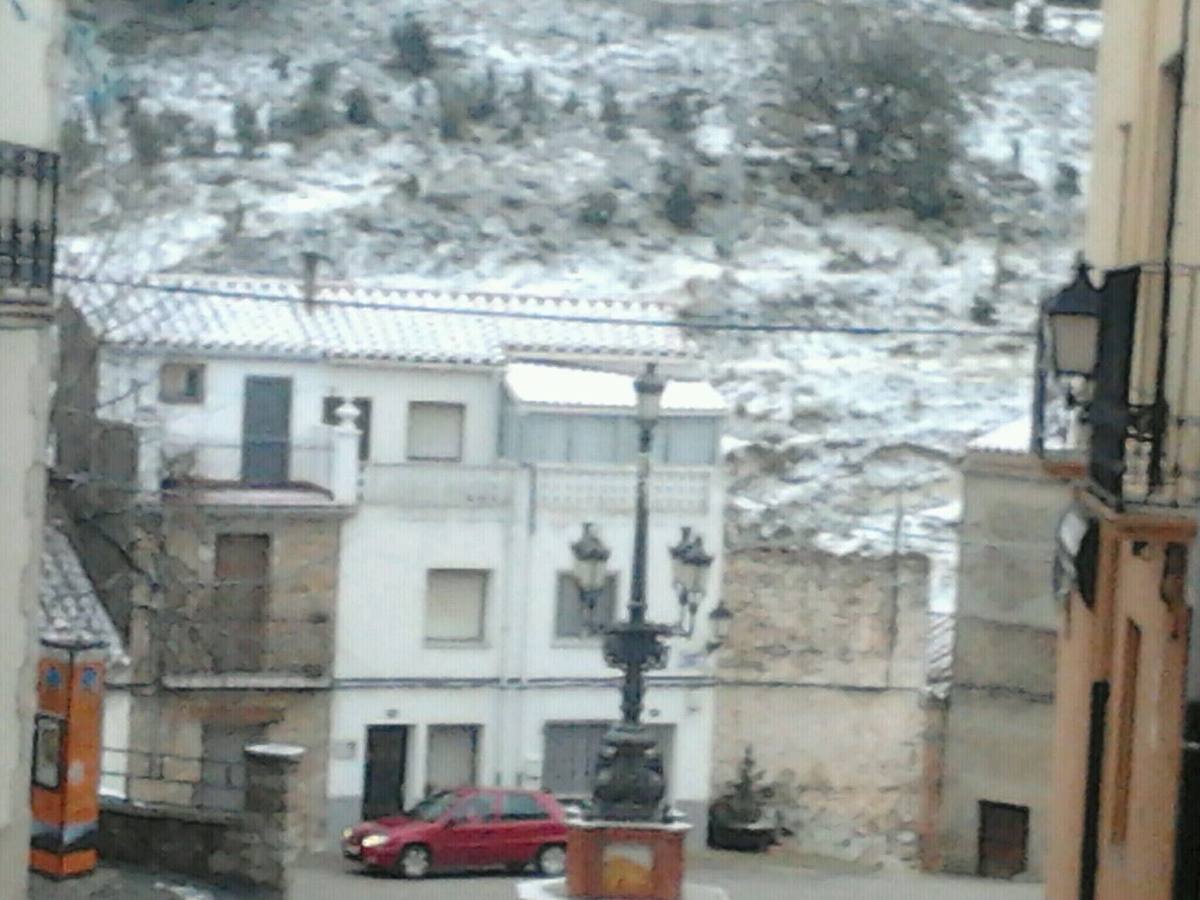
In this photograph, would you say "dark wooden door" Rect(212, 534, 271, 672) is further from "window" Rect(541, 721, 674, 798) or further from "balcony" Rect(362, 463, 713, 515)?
"window" Rect(541, 721, 674, 798)

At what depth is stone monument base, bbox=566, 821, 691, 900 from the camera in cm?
1505

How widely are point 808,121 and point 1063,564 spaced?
38.9 m

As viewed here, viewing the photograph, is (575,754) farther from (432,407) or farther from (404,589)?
(432,407)

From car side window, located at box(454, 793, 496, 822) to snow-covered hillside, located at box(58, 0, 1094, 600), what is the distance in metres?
8.71

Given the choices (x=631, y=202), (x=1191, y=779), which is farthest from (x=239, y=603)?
(x=631, y=202)

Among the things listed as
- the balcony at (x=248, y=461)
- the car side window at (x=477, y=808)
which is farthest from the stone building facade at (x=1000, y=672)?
the balcony at (x=248, y=461)

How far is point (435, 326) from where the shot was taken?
25.5 m

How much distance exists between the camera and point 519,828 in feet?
69.9

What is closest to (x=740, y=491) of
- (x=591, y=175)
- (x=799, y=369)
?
(x=799, y=369)

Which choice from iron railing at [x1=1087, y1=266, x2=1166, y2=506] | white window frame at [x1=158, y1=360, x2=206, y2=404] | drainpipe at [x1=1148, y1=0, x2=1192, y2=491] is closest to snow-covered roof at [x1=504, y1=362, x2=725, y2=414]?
white window frame at [x1=158, y1=360, x2=206, y2=404]

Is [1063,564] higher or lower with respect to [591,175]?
lower

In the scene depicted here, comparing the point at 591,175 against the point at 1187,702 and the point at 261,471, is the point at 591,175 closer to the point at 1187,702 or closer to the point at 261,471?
the point at 261,471

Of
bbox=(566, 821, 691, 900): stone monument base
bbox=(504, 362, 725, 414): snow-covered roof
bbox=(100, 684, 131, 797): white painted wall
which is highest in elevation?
bbox=(504, 362, 725, 414): snow-covered roof

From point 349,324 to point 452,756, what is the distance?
15.4 ft
